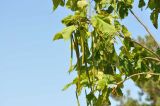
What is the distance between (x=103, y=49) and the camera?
10.5 feet

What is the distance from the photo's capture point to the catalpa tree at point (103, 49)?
2.61m

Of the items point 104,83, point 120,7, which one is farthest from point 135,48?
point 104,83

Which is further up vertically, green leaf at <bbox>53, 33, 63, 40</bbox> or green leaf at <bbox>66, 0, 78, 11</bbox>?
green leaf at <bbox>66, 0, 78, 11</bbox>

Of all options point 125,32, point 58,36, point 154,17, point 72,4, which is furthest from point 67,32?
point 154,17

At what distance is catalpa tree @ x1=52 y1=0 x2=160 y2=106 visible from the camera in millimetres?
2611

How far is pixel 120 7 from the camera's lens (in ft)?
13.0

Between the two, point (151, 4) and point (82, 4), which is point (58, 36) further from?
point (151, 4)

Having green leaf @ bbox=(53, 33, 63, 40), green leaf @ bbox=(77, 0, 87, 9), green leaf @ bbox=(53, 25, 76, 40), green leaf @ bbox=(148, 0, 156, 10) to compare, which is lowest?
green leaf @ bbox=(53, 25, 76, 40)

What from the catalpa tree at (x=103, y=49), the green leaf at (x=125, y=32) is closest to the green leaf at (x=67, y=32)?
the catalpa tree at (x=103, y=49)

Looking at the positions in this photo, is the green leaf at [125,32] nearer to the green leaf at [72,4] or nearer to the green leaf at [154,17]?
the green leaf at [154,17]

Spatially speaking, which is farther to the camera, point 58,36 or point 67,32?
point 58,36

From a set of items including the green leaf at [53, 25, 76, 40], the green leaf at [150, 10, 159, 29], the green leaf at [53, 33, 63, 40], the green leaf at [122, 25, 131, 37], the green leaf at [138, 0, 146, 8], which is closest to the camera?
the green leaf at [53, 25, 76, 40]

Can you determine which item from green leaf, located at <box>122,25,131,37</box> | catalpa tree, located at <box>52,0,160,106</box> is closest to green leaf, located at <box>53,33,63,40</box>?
catalpa tree, located at <box>52,0,160,106</box>

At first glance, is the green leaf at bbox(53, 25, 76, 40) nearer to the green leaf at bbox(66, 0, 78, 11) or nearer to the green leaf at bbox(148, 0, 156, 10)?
the green leaf at bbox(66, 0, 78, 11)
